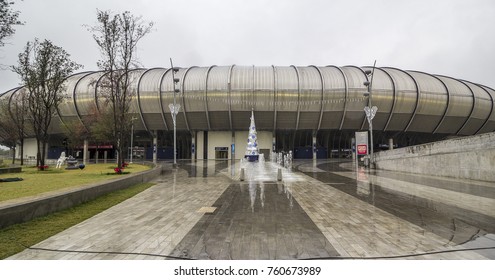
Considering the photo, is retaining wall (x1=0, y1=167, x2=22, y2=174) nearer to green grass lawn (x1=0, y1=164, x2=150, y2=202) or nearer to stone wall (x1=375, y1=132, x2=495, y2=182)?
green grass lawn (x1=0, y1=164, x2=150, y2=202)

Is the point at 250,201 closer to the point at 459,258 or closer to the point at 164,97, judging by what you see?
the point at 459,258

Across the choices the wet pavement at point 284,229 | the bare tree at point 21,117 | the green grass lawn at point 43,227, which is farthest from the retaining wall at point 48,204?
the bare tree at point 21,117

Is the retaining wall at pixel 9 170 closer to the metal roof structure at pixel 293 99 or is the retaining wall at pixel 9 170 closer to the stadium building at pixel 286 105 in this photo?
the stadium building at pixel 286 105

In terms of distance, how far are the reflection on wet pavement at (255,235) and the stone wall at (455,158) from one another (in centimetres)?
1339

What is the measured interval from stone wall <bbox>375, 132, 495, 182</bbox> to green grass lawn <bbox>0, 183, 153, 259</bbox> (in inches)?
784

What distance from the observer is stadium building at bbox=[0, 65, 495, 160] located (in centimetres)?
4506

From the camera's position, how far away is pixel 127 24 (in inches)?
752

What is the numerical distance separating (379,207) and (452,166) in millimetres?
12347

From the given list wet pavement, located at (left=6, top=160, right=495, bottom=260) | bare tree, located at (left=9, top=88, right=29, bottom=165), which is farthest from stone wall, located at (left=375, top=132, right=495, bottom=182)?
bare tree, located at (left=9, top=88, right=29, bottom=165)

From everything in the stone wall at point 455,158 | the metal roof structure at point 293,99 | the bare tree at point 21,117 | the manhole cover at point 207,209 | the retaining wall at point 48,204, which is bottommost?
the manhole cover at point 207,209

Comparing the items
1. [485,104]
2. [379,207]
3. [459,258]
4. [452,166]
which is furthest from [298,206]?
[485,104]

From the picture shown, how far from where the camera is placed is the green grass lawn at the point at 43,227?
505 centimetres

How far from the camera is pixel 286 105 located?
45.3m

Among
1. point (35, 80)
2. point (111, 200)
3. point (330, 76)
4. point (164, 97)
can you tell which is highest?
point (330, 76)
